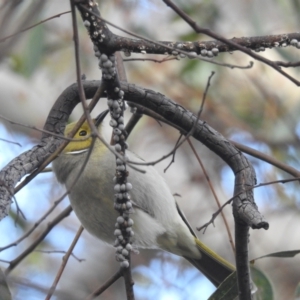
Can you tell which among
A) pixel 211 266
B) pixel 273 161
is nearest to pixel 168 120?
pixel 273 161

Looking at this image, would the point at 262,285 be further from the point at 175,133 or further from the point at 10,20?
the point at 175,133

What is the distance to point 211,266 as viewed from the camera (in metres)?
2.55

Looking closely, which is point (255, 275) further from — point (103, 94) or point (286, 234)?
point (286, 234)

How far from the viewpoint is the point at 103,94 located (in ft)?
4.79

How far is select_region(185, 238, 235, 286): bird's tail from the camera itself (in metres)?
2.53

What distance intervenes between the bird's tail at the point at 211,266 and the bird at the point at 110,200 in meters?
0.10

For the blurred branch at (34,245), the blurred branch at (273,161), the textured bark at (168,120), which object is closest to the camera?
the textured bark at (168,120)

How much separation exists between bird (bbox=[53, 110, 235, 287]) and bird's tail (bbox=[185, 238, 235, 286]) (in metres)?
0.10

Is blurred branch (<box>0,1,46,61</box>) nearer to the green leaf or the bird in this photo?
the bird

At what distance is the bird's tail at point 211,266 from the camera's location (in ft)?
8.30

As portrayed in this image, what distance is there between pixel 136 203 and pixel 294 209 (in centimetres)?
237

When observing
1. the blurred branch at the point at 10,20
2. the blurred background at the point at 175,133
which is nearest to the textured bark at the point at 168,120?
the blurred branch at the point at 10,20

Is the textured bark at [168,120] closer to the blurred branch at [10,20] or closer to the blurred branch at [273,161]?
the blurred branch at [273,161]

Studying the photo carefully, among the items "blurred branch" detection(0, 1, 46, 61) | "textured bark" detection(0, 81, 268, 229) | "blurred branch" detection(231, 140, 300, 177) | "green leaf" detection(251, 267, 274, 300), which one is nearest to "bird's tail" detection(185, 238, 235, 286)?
"green leaf" detection(251, 267, 274, 300)
